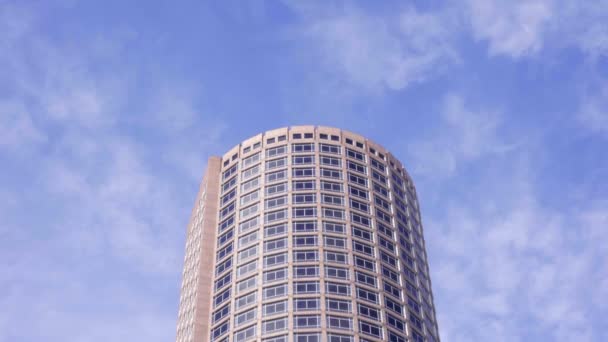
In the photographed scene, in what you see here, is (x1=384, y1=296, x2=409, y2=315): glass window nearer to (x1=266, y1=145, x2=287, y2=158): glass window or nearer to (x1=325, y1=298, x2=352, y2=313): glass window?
(x1=325, y1=298, x2=352, y2=313): glass window

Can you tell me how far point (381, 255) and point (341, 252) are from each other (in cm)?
770

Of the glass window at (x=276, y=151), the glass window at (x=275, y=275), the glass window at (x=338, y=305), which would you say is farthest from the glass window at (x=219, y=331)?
the glass window at (x=276, y=151)

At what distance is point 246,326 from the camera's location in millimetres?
131500

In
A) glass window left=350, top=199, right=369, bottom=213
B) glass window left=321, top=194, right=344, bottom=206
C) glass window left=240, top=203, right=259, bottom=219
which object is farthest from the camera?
glass window left=350, top=199, right=369, bottom=213

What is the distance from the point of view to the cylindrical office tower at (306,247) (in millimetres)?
131875

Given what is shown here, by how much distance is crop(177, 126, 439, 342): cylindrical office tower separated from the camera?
131875 mm

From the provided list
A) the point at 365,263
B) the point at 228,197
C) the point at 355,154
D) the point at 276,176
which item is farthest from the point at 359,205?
the point at 228,197

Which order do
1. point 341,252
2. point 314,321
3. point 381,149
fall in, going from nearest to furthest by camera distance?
1. point 314,321
2. point 341,252
3. point 381,149

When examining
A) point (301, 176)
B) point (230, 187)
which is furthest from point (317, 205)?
point (230, 187)

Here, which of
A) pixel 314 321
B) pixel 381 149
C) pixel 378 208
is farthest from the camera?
pixel 381 149

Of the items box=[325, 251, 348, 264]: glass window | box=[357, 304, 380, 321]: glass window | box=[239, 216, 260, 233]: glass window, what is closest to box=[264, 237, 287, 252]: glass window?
box=[239, 216, 260, 233]: glass window

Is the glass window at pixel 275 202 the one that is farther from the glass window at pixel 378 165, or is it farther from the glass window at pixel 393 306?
the glass window at pixel 393 306

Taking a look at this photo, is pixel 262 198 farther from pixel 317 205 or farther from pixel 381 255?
pixel 381 255

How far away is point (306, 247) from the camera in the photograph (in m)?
139
